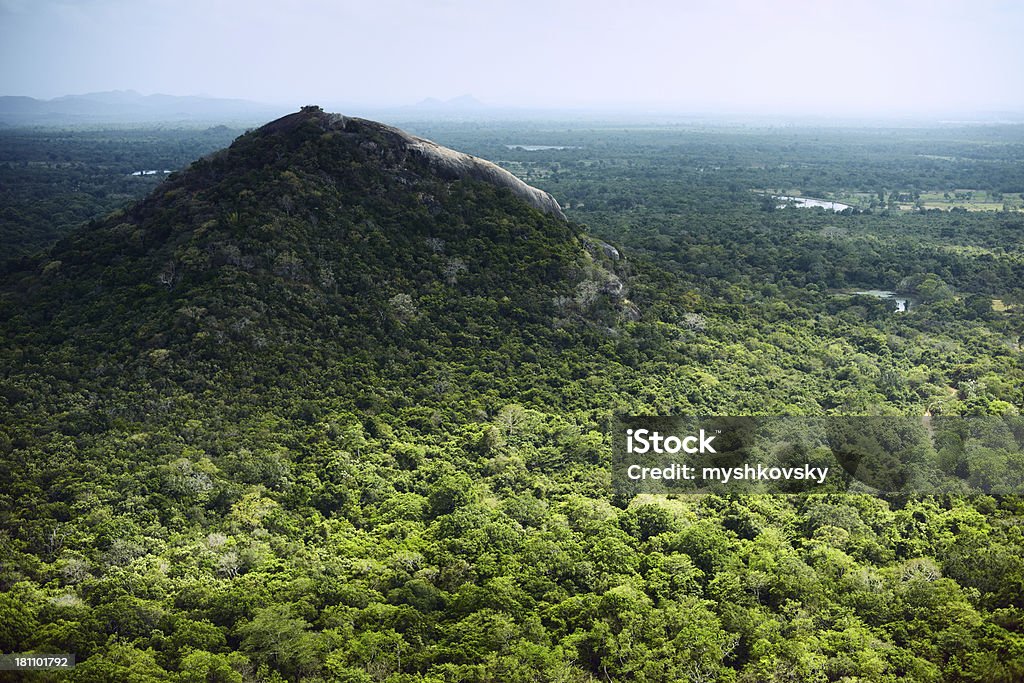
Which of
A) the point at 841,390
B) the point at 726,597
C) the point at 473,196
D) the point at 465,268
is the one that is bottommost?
the point at 726,597

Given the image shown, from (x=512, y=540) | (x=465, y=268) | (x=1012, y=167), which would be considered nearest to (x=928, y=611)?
(x=512, y=540)

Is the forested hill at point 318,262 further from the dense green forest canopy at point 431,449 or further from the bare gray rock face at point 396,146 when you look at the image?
the dense green forest canopy at point 431,449

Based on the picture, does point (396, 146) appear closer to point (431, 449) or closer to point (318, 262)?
point (318, 262)

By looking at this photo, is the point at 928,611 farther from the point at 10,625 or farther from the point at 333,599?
Answer: the point at 10,625

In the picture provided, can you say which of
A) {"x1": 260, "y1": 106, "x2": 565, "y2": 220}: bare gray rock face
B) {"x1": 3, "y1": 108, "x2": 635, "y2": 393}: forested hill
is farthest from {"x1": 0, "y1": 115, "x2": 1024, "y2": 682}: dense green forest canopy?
{"x1": 260, "y1": 106, "x2": 565, "y2": 220}: bare gray rock face

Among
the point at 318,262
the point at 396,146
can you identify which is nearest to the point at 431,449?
the point at 318,262

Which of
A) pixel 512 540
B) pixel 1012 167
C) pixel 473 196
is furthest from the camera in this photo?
pixel 1012 167
